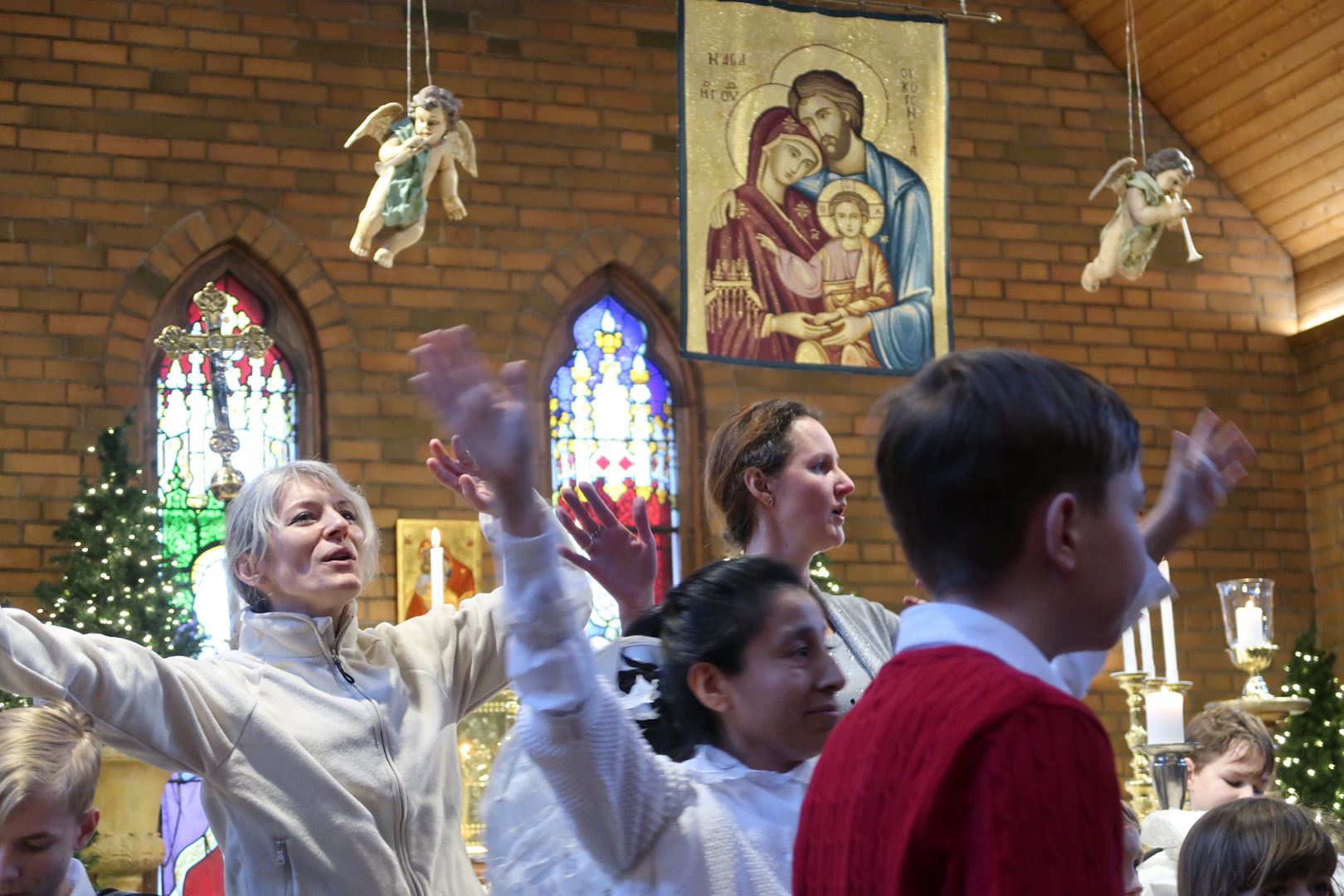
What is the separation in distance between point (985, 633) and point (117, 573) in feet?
17.7

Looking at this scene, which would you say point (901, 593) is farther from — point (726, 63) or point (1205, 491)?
point (1205, 491)

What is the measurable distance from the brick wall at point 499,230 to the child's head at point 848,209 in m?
2.13

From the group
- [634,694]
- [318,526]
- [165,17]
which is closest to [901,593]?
[165,17]

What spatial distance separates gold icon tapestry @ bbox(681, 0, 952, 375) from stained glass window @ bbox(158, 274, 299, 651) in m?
2.43

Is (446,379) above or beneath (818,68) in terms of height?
beneath

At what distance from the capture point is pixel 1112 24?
8688mm

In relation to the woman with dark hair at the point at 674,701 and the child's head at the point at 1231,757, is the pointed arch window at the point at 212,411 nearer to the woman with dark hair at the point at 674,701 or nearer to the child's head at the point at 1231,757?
the child's head at the point at 1231,757

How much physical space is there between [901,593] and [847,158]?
108 inches

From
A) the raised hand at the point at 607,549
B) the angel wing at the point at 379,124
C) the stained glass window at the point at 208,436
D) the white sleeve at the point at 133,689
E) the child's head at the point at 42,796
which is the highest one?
the angel wing at the point at 379,124

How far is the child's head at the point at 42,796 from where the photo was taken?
230cm

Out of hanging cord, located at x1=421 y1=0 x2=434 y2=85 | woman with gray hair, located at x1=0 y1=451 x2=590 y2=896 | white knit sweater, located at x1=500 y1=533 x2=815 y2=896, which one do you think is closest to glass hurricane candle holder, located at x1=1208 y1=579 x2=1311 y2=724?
woman with gray hair, located at x1=0 y1=451 x2=590 y2=896

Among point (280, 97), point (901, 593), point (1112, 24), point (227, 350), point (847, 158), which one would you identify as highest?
point (1112, 24)

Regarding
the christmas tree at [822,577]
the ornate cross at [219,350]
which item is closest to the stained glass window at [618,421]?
the christmas tree at [822,577]

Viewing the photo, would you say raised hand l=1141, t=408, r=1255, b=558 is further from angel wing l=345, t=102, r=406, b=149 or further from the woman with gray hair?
angel wing l=345, t=102, r=406, b=149
